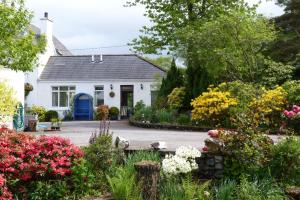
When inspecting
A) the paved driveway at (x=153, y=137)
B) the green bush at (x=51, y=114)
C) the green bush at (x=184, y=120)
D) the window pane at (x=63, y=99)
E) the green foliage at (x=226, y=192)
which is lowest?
the green foliage at (x=226, y=192)

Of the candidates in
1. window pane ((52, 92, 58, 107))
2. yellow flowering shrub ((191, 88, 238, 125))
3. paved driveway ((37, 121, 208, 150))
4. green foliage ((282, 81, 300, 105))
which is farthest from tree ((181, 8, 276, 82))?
window pane ((52, 92, 58, 107))

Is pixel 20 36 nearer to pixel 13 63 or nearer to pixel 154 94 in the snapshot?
pixel 13 63

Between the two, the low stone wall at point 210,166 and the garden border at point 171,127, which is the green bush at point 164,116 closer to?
the garden border at point 171,127

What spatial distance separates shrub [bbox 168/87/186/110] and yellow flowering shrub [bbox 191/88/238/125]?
16.8 ft

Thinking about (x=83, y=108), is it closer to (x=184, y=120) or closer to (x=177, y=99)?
(x=177, y=99)

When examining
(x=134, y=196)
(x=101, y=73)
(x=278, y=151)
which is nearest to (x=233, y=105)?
(x=278, y=151)

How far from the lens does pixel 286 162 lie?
914cm

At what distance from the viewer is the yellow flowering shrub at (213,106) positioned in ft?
68.5

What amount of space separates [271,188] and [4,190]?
4380mm

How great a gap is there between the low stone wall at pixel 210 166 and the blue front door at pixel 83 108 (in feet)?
110

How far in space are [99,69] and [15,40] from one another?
25338 mm

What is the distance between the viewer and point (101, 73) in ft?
142

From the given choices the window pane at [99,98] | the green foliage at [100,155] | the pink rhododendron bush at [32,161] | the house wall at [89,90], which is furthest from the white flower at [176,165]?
the window pane at [99,98]

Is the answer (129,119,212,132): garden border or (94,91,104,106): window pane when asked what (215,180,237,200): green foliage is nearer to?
(129,119,212,132): garden border
